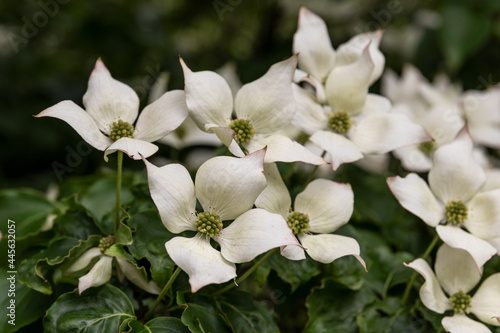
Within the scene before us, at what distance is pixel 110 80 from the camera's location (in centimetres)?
71

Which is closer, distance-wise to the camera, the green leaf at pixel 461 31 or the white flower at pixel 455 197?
the white flower at pixel 455 197

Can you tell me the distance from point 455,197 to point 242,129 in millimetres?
353

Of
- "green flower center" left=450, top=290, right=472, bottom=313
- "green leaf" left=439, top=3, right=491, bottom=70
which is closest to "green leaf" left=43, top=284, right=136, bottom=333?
"green flower center" left=450, top=290, right=472, bottom=313

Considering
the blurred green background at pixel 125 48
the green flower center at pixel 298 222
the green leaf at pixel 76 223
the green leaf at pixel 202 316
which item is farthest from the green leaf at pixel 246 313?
the blurred green background at pixel 125 48

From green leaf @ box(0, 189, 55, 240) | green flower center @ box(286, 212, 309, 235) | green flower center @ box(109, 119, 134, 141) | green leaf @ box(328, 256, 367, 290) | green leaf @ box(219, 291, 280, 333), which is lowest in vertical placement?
green leaf @ box(328, 256, 367, 290)

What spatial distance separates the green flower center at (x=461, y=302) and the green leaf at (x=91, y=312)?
450 mm

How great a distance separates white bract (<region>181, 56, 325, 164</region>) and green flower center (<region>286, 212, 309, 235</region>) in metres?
0.09

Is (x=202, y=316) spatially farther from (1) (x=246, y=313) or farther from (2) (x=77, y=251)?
(2) (x=77, y=251)

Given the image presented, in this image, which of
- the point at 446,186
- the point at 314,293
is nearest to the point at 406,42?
the point at 446,186

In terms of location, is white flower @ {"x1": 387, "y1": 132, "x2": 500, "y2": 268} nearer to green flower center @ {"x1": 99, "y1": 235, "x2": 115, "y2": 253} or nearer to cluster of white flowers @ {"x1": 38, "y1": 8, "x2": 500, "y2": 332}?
cluster of white flowers @ {"x1": 38, "y1": 8, "x2": 500, "y2": 332}

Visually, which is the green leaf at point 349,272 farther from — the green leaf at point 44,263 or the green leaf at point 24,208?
the green leaf at point 24,208

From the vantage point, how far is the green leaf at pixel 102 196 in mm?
816

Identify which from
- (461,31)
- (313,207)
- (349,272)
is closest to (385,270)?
(349,272)

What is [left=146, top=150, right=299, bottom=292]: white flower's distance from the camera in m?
0.57
